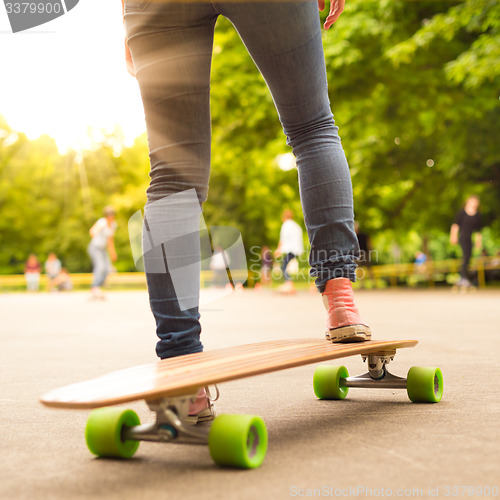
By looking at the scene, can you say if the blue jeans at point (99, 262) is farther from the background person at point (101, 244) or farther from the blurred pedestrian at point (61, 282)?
the blurred pedestrian at point (61, 282)

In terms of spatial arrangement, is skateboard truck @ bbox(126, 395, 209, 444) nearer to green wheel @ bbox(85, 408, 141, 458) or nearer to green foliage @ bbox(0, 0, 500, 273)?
green wheel @ bbox(85, 408, 141, 458)

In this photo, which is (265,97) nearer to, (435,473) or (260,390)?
(260,390)

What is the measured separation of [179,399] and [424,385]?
1.13 meters

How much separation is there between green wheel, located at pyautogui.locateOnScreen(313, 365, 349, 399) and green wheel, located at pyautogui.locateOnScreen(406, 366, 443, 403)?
289 millimetres

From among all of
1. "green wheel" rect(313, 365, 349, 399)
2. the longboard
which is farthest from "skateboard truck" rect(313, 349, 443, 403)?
the longboard

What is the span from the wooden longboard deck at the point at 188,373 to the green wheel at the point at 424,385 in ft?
0.95

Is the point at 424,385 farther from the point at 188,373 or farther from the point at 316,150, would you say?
the point at 188,373

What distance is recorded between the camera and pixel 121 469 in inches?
71.3

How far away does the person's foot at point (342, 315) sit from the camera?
8.20ft

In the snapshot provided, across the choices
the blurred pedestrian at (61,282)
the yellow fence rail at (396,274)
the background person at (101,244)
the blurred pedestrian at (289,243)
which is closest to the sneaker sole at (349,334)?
the blurred pedestrian at (289,243)

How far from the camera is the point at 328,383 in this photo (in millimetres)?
2814

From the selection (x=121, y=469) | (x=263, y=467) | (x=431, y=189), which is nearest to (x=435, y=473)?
(x=263, y=467)

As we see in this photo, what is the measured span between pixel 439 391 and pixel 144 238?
1.26 m

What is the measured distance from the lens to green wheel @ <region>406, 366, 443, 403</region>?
2602 mm
